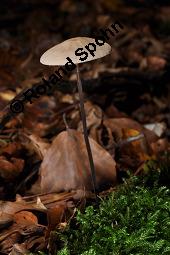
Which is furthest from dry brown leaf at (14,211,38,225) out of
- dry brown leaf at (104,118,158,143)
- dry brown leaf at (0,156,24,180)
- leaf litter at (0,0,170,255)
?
dry brown leaf at (104,118,158,143)

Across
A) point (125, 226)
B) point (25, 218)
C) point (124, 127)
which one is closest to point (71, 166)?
point (25, 218)

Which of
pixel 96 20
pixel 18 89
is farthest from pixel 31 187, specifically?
pixel 96 20

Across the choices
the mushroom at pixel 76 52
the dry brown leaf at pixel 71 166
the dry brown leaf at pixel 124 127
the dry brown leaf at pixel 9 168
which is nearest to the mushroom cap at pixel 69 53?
the mushroom at pixel 76 52

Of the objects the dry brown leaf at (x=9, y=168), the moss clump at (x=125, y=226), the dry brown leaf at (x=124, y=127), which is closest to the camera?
the moss clump at (x=125, y=226)

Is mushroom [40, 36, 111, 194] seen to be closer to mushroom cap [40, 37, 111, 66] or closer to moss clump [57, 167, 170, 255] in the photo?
mushroom cap [40, 37, 111, 66]

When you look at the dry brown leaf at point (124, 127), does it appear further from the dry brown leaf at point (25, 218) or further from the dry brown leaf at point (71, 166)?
the dry brown leaf at point (25, 218)
